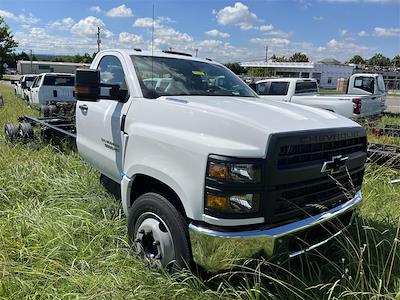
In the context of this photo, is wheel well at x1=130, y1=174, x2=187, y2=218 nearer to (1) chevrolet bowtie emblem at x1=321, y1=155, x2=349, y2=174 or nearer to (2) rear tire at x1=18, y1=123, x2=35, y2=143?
(1) chevrolet bowtie emblem at x1=321, y1=155, x2=349, y2=174

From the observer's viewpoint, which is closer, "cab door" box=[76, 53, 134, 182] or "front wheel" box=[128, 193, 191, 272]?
"front wheel" box=[128, 193, 191, 272]

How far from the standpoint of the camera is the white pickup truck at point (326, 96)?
37.0 feet

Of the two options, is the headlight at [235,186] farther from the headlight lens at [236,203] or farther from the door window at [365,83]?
the door window at [365,83]

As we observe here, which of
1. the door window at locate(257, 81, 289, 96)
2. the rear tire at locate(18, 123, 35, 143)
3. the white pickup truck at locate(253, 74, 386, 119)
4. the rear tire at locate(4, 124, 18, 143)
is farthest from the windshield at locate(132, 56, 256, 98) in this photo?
the door window at locate(257, 81, 289, 96)

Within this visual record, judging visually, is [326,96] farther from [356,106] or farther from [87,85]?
[87,85]

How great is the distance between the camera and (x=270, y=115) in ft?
9.65

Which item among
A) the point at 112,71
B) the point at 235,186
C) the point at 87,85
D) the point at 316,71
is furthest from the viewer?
the point at 316,71

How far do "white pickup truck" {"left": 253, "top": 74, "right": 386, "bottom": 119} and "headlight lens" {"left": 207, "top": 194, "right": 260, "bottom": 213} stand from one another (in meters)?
8.07

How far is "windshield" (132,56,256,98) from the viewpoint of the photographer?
12.3 ft

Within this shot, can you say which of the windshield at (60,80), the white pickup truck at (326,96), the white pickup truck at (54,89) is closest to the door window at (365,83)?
the white pickup truck at (326,96)

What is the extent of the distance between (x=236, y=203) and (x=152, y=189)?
3.35ft

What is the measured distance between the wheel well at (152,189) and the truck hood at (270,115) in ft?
2.20

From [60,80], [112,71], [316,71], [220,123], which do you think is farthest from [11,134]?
[316,71]

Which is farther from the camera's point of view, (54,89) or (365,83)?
(54,89)
